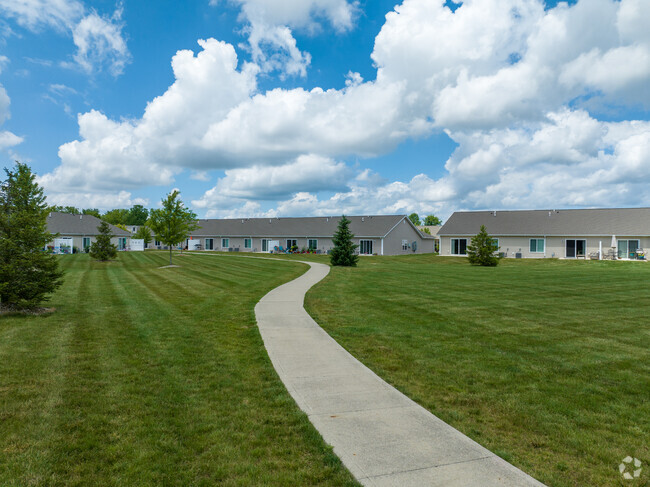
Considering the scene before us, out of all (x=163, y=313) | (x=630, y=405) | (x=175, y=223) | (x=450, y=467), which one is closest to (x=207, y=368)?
(x=450, y=467)

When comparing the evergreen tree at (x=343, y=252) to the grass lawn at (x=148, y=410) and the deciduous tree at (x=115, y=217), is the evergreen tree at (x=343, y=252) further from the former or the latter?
the deciduous tree at (x=115, y=217)

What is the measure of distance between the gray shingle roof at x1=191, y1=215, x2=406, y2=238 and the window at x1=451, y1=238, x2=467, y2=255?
7.14 meters

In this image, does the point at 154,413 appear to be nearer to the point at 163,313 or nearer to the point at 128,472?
the point at 128,472

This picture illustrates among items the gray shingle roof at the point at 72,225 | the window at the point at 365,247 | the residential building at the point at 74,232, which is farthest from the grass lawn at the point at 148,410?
the gray shingle roof at the point at 72,225

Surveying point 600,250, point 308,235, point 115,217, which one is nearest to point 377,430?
point 600,250

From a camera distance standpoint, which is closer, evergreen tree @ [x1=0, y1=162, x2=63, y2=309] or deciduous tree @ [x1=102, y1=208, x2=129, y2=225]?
evergreen tree @ [x1=0, y1=162, x2=63, y2=309]

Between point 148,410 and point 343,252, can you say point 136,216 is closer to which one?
point 343,252

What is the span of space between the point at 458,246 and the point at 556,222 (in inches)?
414

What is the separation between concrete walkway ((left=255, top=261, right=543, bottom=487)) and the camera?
11.7 ft

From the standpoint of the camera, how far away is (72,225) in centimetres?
4809

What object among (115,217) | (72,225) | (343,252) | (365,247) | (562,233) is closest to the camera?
(343,252)

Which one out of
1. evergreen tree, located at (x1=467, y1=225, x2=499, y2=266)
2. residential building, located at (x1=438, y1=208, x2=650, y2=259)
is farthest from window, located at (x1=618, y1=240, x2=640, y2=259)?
evergreen tree, located at (x1=467, y1=225, x2=499, y2=266)

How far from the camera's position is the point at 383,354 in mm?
7359

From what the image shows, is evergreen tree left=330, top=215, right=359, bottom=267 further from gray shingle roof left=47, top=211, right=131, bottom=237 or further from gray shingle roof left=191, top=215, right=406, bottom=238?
gray shingle roof left=47, top=211, right=131, bottom=237
